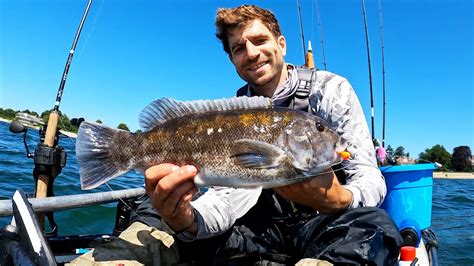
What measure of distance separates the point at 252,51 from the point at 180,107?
1.14 meters

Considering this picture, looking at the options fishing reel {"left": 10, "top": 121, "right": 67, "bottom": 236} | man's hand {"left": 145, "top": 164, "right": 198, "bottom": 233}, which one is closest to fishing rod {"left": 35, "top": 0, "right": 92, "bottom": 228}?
fishing reel {"left": 10, "top": 121, "right": 67, "bottom": 236}

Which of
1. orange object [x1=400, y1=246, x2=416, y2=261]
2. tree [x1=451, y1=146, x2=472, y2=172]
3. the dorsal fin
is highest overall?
→ the dorsal fin

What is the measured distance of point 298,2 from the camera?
362 inches

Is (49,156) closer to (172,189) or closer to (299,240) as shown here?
(172,189)

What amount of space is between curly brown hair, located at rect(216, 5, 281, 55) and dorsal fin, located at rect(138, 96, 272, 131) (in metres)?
1.20

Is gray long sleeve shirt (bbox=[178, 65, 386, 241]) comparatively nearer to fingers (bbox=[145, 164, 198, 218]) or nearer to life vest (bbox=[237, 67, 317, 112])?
life vest (bbox=[237, 67, 317, 112])

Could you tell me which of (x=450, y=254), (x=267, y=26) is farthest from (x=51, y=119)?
(x=450, y=254)

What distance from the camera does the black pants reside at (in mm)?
2928

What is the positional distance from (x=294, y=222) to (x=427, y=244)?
240 cm

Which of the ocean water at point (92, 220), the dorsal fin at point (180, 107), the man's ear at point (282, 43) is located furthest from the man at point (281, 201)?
the ocean water at point (92, 220)

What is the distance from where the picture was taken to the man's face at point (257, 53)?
12.7ft

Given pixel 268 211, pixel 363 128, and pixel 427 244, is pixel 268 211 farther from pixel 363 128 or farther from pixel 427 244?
pixel 427 244

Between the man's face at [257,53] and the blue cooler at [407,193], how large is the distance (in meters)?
1.88

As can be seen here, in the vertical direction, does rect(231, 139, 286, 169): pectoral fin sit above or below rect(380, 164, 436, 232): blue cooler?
above
